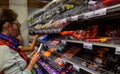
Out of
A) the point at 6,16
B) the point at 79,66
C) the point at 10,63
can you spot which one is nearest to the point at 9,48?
the point at 10,63

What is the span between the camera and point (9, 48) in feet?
6.44

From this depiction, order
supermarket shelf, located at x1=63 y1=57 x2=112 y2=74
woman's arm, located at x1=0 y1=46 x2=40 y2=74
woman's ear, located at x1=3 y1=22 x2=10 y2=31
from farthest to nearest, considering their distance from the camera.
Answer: woman's ear, located at x1=3 y1=22 x2=10 y2=31, woman's arm, located at x1=0 y1=46 x2=40 y2=74, supermarket shelf, located at x1=63 y1=57 x2=112 y2=74

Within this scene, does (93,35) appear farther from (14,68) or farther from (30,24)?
(30,24)

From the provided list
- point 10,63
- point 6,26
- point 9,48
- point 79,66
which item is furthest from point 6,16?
point 79,66

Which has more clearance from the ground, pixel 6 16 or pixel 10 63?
pixel 6 16

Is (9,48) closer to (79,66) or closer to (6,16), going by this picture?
(6,16)

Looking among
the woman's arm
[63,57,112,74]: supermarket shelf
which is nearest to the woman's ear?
the woman's arm

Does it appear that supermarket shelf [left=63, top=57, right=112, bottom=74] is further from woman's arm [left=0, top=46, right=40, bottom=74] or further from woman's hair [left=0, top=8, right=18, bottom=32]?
woman's hair [left=0, top=8, right=18, bottom=32]

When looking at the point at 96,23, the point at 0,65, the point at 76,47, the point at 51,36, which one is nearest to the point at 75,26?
the point at 76,47

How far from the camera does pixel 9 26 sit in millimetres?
1993

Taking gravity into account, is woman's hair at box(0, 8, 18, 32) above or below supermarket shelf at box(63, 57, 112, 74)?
above

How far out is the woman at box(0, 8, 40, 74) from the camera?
1.88m

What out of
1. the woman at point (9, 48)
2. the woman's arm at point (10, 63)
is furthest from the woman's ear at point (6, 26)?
the woman's arm at point (10, 63)

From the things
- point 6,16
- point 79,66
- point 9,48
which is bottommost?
point 79,66
